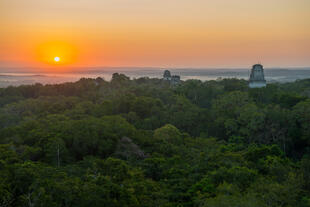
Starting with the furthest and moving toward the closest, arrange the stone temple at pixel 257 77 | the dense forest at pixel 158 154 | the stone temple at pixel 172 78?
the stone temple at pixel 172 78 < the stone temple at pixel 257 77 < the dense forest at pixel 158 154

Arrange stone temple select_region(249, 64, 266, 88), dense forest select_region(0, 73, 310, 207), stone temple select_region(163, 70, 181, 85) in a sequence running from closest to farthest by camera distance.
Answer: dense forest select_region(0, 73, 310, 207) → stone temple select_region(249, 64, 266, 88) → stone temple select_region(163, 70, 181, 85)

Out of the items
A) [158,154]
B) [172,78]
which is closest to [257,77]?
[172,78]

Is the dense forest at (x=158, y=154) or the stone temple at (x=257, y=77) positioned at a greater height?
the stone temple at (x=257, y=77)

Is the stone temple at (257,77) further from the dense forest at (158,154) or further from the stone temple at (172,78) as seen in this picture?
the stone temple at (172,78)

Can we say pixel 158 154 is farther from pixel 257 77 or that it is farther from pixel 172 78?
pixel 172 78

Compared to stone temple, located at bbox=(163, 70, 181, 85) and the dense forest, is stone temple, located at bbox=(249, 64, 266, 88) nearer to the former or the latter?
the dense forest

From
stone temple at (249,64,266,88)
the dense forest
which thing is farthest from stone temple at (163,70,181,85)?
the dense forest

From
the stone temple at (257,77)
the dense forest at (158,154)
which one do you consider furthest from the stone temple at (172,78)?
the dense forest at (158,154)

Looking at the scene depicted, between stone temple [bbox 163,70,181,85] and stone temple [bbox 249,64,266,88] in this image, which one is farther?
stone temple [bbox 163,70,181,85]
